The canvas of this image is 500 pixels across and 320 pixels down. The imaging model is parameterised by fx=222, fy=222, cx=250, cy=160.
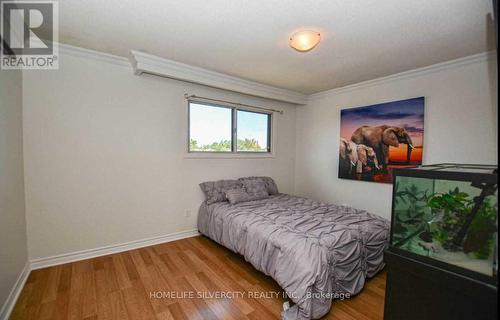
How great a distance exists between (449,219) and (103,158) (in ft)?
10.6

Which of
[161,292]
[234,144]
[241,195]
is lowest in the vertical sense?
[161,292]

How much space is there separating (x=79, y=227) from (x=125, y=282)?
3.15 ft

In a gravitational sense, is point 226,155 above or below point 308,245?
above

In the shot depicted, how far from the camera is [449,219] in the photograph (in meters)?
1.17

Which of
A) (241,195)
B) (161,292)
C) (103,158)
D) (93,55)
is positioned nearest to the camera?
(161,292)

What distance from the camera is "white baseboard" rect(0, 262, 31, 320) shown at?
167 cm

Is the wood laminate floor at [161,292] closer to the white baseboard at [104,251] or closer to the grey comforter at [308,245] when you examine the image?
the white baseboard at [104,251]

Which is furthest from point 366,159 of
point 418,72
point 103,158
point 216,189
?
point 103,158

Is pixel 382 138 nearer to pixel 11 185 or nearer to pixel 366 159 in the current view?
pixel 366 159

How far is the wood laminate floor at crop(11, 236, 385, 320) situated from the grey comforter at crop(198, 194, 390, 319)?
0.60 feet

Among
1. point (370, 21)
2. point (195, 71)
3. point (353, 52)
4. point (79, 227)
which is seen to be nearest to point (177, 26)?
point (195, 71)

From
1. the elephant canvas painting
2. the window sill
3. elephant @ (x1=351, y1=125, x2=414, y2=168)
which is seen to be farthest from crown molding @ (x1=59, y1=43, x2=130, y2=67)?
elephant @ (x1=351, y1=125, x2=414, y2=168)

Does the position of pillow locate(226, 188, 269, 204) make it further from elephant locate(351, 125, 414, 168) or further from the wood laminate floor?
elephant locate(351, 125, 414, 168)

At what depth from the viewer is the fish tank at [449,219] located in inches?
40.9
